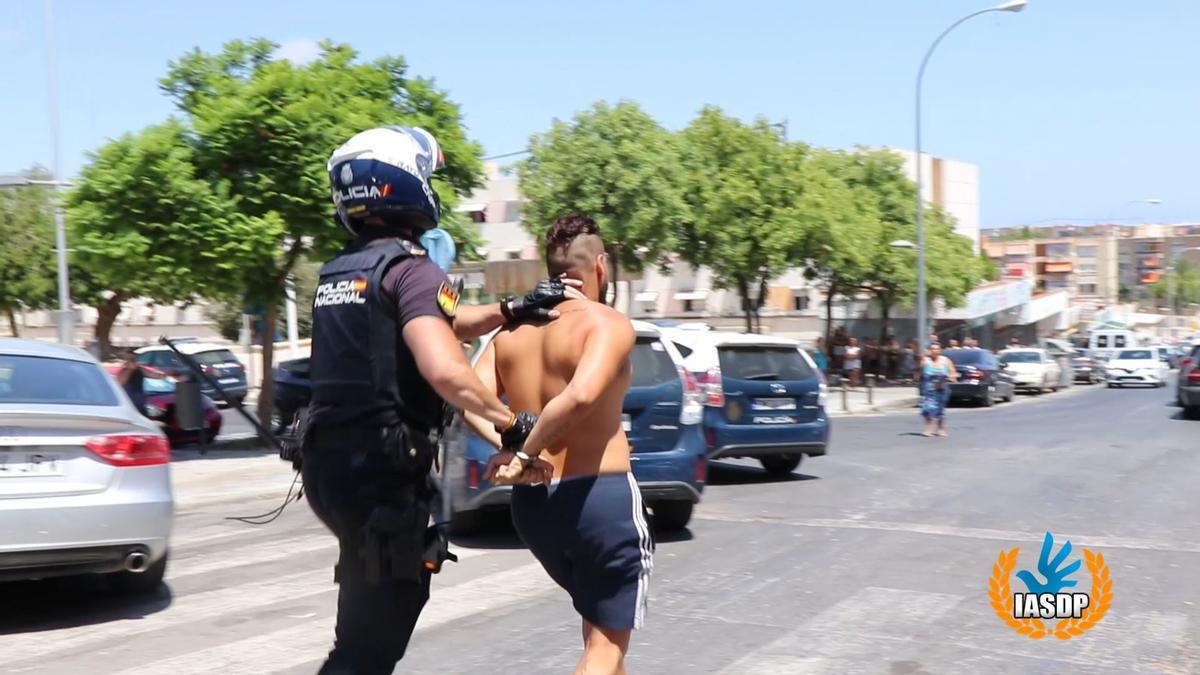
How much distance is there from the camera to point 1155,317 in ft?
408

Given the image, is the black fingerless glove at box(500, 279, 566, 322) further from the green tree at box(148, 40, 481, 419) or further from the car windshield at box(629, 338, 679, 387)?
the green tree at box(148, 40, 481, 419)

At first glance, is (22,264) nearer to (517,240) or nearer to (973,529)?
(973,529)

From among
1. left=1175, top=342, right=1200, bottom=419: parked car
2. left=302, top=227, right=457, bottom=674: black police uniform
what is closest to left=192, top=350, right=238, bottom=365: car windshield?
left=1175, top=342, right=1200, bottom=419: parked car

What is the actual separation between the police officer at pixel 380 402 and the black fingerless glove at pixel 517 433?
113 millimetres

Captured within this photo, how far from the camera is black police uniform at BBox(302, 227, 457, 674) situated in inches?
128

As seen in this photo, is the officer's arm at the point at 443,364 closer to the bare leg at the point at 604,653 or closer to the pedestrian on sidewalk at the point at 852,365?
the bare leg at the point at 604,653

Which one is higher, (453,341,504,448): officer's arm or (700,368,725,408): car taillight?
(453,341,504,448): officer's arm

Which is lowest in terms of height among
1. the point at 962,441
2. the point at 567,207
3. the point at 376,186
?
the point at 962,441

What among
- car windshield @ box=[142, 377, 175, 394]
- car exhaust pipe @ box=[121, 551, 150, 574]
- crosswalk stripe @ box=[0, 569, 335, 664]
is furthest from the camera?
car windshield @ box=[142, 377, 175, 394]

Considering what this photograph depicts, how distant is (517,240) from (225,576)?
65874 millimetres

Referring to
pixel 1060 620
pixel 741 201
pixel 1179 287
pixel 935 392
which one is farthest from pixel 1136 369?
pixel 1179 287

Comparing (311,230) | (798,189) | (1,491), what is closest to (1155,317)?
(798,189)

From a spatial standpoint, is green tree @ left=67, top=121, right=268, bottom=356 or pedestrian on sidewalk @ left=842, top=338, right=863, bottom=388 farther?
pedestrian on sidewalk @ left=842, top=338, right=863, bottom=388

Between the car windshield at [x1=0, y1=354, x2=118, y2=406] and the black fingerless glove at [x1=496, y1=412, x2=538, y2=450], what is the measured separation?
4151 millimetres
